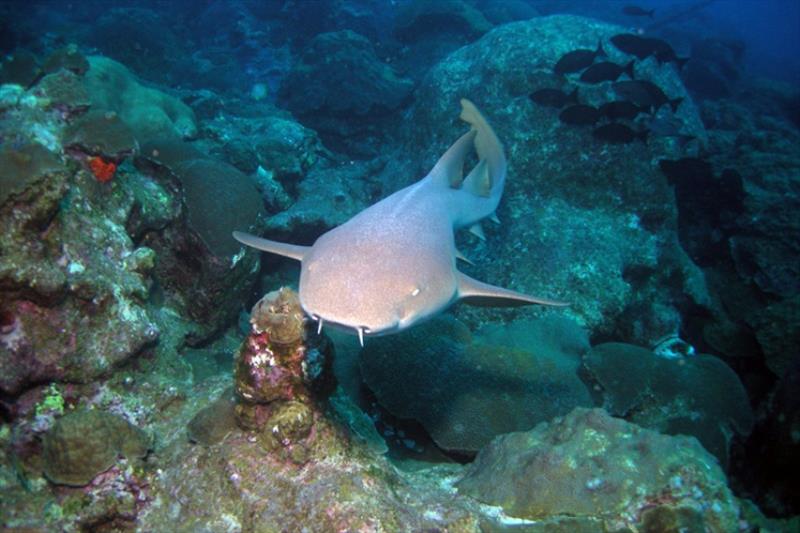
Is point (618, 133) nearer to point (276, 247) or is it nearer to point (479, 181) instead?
point (479, 181)

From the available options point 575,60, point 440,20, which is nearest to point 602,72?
point 575,60

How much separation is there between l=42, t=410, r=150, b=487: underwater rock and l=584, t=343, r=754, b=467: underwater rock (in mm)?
4994

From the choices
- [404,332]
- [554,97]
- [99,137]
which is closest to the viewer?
[99,137]

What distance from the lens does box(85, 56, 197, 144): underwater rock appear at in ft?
22.1

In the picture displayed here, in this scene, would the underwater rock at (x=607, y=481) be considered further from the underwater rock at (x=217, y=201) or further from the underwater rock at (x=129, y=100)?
the underwater rock at (x=129, y=100)

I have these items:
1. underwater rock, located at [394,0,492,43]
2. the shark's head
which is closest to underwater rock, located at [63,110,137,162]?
the shark's head

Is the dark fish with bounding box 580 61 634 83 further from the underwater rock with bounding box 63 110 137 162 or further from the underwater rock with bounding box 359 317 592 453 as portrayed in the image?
the underwater rock with bounding box 63 110 137 162

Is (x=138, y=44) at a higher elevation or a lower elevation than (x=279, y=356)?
lower

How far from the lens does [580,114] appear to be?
25.3 ft

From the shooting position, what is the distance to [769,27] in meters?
96.2

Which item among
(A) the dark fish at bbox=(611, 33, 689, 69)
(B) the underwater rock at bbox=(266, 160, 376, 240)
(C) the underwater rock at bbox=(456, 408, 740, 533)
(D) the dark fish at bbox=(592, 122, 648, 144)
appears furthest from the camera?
(A) the dark fish at bbox=(611, 33, 689, 69)

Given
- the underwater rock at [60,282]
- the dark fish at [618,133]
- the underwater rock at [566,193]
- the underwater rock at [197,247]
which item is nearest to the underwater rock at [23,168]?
the underwater rock at [60,282]

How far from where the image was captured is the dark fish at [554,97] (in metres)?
7.94

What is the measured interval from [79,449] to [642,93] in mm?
9038
